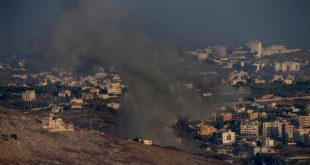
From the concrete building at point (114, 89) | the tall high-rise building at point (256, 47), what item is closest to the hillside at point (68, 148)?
the concrete building at point (114, 89)

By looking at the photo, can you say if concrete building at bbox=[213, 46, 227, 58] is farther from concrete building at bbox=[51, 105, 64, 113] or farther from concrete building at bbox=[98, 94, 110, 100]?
concrete building at bbox=[51, 105, 64, 113]

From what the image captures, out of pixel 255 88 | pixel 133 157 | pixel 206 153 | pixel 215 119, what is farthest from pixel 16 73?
pixel 133 157

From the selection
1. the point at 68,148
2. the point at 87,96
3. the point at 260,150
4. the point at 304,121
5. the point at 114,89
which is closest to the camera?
the point at 68,148

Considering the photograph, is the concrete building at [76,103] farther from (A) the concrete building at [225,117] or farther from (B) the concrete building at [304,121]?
(B) the concrete building at [304,121]

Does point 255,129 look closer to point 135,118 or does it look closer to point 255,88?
point 135,118

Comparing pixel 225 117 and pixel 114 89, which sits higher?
pixel 114 89

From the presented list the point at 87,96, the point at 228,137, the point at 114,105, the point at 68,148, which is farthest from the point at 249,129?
the point at 68,148

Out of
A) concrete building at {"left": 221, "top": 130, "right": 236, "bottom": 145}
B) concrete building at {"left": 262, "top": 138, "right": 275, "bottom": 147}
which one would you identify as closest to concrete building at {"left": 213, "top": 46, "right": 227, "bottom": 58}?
concrete building at {"left": 221, "top": 130, "right": 236, "bottom": 145}

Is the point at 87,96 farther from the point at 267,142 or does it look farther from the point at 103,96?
the point at 267,142
